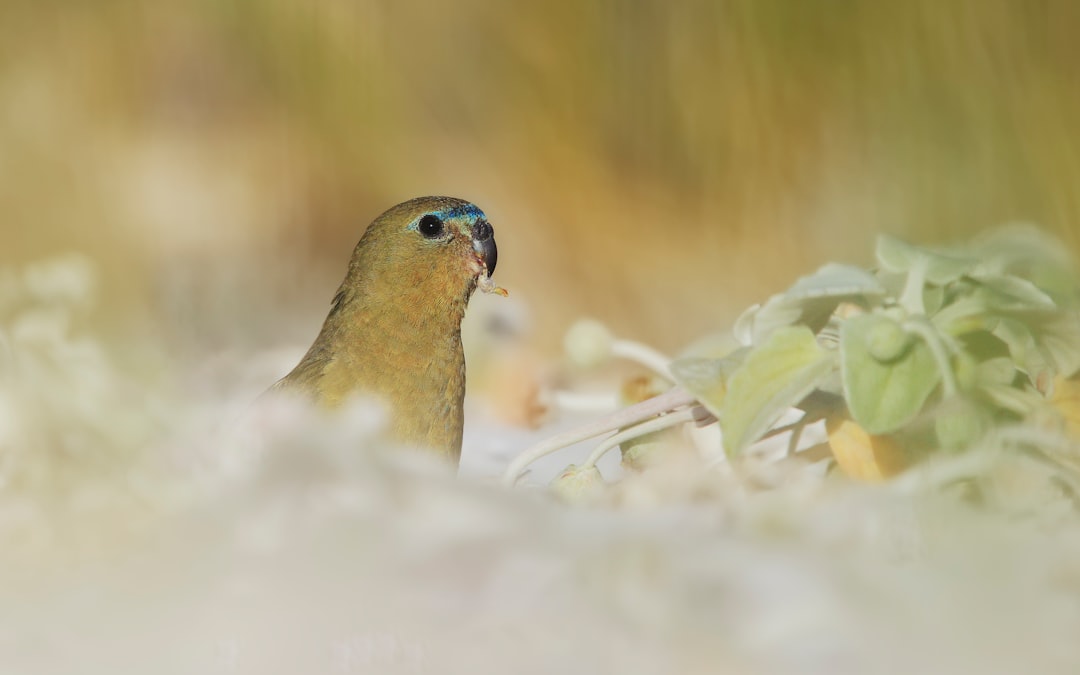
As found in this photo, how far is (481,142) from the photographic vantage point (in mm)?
726

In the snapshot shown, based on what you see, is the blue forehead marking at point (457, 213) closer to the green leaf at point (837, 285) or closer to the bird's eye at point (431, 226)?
the bird's eye at point (431, 226)

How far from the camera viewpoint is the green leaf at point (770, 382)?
22 centimetres

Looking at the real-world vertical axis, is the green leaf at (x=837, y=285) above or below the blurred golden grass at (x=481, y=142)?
below

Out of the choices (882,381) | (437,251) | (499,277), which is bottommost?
(882,381)

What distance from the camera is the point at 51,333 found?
0.27m

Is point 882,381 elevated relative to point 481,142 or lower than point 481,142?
lower

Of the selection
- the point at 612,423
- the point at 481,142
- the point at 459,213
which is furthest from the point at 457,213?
the point at 481,142

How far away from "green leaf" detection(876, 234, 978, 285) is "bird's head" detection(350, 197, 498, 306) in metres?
0.14

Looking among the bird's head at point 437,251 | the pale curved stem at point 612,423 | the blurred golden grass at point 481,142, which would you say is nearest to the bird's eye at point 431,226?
→ the bird's head at point 437,251

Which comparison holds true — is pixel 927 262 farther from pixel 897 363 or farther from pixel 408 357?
pixel 408 357

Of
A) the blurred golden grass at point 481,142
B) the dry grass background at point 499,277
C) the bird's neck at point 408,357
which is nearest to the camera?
the dry grass background at point 499,277

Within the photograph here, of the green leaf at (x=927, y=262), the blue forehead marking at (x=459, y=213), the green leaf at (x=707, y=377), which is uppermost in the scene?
the blue forehead marking at (x=459, y=213)

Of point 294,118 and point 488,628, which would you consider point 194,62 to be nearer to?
point 294,118

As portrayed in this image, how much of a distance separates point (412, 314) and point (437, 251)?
2 centimetres
